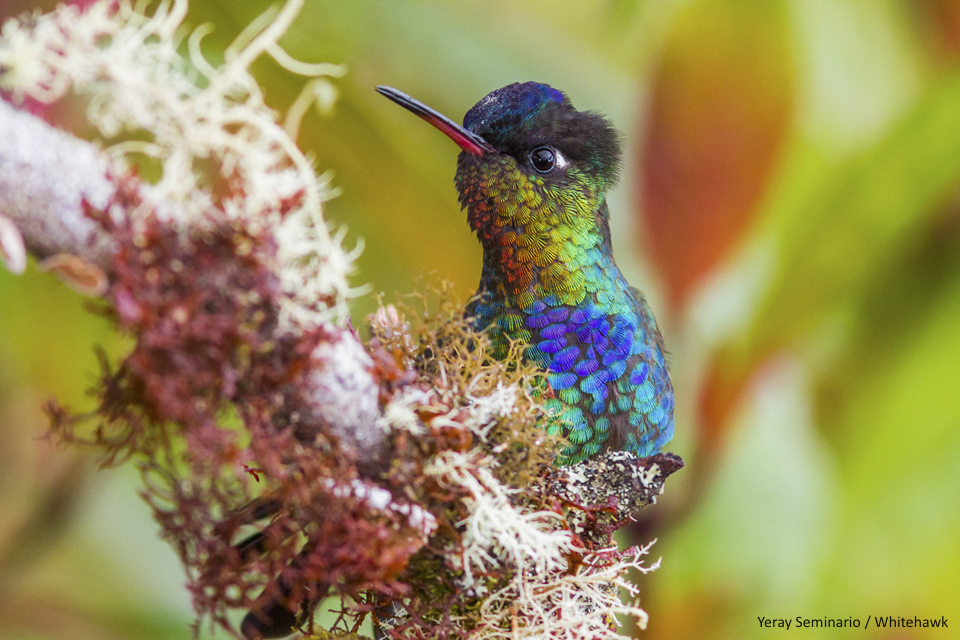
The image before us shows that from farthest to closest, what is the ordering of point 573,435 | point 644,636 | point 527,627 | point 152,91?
point 644,636 → point 573,435 → point 527,627 → point 152,91

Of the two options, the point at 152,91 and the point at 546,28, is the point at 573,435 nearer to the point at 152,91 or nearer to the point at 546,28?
the point at 152,91

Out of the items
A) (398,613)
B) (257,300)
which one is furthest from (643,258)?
(257,300)

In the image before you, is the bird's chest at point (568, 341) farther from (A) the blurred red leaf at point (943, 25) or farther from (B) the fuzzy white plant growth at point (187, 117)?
(A) the blurred red leaf at point (943, 25)

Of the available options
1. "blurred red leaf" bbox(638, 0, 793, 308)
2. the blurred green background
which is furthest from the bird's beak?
"blurred red leaf" bbox(638, 0, 793, 308)

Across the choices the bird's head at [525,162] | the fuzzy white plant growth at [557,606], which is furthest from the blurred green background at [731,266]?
the fuzzy white plant growth at [557,606]

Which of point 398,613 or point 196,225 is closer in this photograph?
point 196,225

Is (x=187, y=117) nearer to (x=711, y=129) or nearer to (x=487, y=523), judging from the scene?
(x=487, y=523)

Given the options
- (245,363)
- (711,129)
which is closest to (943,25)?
(711,129)
